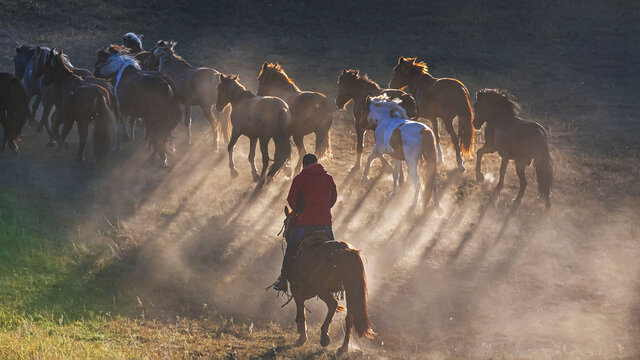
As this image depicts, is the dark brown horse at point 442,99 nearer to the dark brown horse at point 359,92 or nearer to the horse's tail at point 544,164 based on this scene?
the dark brown horse at point 359,92

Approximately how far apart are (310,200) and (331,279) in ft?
3.66

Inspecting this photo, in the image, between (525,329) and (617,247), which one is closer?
(525,329)

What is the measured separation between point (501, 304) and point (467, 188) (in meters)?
5.09

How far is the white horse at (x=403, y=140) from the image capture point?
42.9ft

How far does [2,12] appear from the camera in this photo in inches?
1223

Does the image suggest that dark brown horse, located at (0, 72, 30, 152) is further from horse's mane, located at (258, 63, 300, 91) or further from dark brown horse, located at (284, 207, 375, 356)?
dark brown horse, located at (284, 207, 375, 356)

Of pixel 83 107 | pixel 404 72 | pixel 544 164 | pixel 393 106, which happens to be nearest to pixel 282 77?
pixel 393 106

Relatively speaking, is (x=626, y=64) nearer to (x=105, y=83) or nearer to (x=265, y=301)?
(x=105, y=83)

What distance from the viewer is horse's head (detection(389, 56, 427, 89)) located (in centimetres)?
1708

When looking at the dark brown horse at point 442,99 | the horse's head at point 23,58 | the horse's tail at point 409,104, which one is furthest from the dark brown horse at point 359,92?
the horse's head at point 23,58

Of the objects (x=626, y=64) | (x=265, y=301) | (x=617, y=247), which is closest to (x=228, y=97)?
(x=265, y=301)

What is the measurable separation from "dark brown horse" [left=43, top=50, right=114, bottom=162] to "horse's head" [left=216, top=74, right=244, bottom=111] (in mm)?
2329

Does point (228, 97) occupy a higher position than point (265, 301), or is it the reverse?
point (228, 97)

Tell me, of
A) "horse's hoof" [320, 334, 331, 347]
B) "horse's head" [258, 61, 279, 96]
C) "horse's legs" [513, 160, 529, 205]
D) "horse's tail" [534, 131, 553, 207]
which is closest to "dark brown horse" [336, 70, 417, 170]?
"horse's head" [258, 61, 279, 96]
